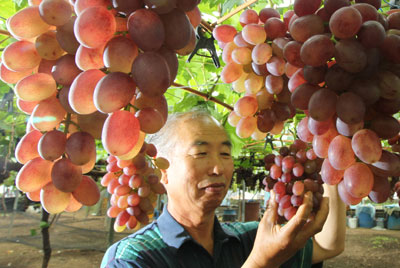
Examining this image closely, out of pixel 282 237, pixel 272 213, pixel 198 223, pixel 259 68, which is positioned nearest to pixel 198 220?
pixel 198 223

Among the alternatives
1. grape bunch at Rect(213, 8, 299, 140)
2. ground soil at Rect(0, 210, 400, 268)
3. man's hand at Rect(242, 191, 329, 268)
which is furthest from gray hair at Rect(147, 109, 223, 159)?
ground soil at Rect(0, 210, 400, 268)

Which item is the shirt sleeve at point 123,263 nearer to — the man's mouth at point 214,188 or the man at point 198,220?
the man at point 198,220

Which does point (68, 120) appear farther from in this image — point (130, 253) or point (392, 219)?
point (392, 219)

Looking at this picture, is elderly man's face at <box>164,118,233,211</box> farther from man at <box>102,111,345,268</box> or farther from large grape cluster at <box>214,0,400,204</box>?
large grape cluster at <box>214,0,400,204</box>

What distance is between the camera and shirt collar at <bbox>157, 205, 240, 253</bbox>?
4.69 ft

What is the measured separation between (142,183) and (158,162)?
0.40 metres

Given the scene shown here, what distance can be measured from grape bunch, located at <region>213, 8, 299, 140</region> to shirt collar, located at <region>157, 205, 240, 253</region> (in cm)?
72

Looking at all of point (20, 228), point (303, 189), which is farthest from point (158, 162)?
point (20, 228)

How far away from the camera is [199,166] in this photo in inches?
58.0

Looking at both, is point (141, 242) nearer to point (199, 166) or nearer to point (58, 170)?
point (199, 166)

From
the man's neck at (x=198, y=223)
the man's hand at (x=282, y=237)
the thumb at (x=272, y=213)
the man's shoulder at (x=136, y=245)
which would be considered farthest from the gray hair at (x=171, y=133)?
the man's hand at (x=282, y=237)

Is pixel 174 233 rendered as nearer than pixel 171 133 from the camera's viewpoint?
Yes

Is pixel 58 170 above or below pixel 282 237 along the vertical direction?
above

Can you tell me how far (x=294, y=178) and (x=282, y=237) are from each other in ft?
1.55
